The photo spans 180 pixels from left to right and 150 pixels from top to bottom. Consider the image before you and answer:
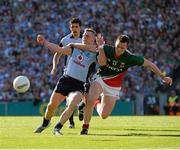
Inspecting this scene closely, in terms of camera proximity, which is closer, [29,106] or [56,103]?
[56,103]

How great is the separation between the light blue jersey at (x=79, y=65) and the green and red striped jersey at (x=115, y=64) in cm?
42

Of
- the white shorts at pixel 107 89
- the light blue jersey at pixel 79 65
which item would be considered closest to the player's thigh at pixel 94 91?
the white shorts at pixel 107 89

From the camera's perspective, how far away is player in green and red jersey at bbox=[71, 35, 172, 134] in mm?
15547

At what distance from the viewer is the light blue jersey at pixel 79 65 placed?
15891mm

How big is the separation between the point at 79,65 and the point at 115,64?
883 millimetres

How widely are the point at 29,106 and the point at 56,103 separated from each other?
18.4 meters

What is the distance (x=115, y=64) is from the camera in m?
16.2

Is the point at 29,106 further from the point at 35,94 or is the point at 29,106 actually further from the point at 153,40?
the point at 153,40

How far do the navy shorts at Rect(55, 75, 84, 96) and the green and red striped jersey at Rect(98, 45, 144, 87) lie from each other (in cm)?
94

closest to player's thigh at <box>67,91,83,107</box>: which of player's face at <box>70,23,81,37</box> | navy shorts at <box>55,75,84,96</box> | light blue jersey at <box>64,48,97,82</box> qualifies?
navy shorts at <box>55,75,84,96</box>

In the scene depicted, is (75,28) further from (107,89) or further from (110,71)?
(107,89)

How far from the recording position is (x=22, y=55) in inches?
1438

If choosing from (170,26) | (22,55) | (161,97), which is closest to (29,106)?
(22,55)

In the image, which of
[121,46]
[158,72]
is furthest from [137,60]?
[158,72]
